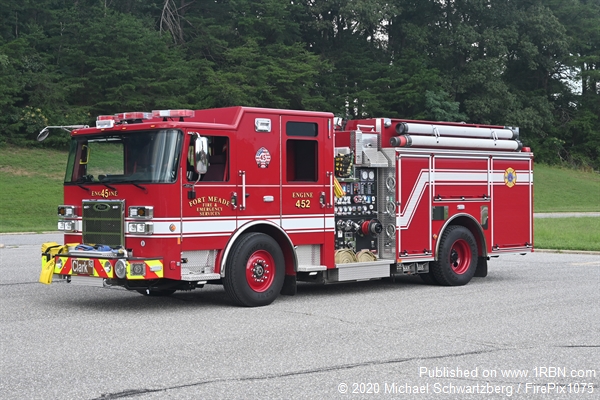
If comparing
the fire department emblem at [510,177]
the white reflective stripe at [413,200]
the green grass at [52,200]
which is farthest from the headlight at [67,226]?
the green grass at [52,200]

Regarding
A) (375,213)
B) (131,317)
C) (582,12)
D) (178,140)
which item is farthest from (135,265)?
(582,12)

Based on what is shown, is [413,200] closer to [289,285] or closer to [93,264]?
[289,285]

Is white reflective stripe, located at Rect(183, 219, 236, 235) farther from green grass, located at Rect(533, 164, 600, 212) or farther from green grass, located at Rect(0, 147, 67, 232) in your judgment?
green grass, located at Rect(533, 164, 600, 212)

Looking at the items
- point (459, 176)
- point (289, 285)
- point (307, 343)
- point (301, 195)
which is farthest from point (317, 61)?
point (307, 343)

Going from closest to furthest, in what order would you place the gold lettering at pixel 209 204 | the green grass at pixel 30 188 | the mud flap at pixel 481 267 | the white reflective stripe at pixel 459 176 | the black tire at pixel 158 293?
1. the gold lettering at pixel 209 204
2. the black tire at pixel 158 293
3. the white reflective stripe at pixel 459 176
4. the mud flap at pixel 481 267
5. the green grass at pixel 30 188

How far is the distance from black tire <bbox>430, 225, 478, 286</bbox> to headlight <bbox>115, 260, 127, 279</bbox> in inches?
221

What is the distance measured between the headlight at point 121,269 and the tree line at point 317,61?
36.9 metres

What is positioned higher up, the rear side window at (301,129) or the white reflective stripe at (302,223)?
the rear side window at (301,129)

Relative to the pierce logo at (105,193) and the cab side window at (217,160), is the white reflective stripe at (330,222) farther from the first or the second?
the pierce logo at (105,193)

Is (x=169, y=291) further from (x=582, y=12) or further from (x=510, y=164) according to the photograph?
(x=582, y=12)

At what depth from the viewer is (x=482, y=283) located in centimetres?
1563

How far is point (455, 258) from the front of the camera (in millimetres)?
15211

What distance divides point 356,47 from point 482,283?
56.4 metres

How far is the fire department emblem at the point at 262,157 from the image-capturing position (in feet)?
40.5
